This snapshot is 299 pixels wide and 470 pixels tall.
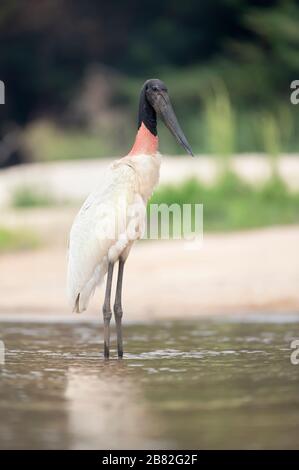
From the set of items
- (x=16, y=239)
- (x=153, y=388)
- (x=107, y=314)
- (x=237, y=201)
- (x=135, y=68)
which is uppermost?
(x=135, y=68)

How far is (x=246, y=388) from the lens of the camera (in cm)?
661

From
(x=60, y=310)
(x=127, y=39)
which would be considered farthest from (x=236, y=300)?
(x=127, y=39)

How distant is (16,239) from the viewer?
43.5 feet

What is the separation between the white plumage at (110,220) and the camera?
7.57 meters

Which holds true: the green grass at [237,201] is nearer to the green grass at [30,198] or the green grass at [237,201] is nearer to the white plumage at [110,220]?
the green grass at [30,198]

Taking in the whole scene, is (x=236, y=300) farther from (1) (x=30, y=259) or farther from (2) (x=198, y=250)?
(1) (x=30, y=259)

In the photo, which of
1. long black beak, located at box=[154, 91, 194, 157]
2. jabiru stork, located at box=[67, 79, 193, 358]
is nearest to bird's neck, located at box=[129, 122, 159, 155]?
jabiru stork, located at box=[67, 79, 193, 358]

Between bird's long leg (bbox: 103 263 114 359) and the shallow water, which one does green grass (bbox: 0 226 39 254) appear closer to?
the shallow water

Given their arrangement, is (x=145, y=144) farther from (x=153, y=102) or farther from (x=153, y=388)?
(x=153, y=388)

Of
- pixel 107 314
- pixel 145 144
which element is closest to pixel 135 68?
pixel 145 144

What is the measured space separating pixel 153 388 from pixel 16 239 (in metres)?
6.78

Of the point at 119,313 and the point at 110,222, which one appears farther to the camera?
the point at 119,313

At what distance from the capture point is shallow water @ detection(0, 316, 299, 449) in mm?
5355
